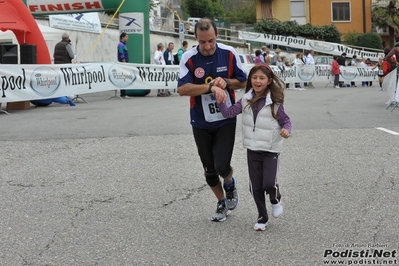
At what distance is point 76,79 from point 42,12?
630 centimetres

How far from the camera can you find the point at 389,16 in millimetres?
63281

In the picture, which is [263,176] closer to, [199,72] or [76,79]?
[199,72]

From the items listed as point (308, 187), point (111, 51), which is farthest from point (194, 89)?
point (111, 51)

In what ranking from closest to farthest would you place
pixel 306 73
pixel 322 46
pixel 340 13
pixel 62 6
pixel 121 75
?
1. pixel 121 75
2. pixel 62 6
3. pixel 306 73
4. pixel 322 46
5. pixel 340 13

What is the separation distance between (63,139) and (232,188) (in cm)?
574

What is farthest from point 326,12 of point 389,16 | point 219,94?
point 219,94

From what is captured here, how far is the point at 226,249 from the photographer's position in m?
4.97

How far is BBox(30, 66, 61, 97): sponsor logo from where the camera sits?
16.3 metres

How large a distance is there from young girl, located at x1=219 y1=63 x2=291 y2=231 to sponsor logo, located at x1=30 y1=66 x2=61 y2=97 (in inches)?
460

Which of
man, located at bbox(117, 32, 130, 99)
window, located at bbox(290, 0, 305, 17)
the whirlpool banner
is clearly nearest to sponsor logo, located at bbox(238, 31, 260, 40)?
window, located at bbox(290, 0, 305, 17)

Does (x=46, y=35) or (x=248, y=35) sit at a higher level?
(x=248, y=35)

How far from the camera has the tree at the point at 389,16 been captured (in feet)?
208

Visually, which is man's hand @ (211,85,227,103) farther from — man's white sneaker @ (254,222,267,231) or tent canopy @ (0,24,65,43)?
tent canopy @ (0,24,65,43)

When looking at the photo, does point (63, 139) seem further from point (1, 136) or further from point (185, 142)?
point (185, 142)
